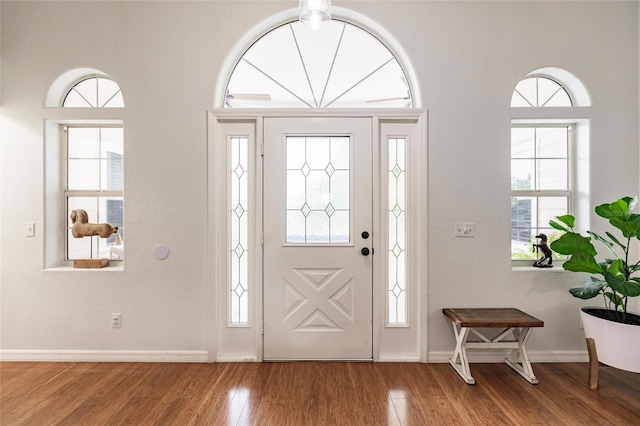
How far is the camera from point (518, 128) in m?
2.91

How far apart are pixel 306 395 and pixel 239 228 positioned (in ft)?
4.47

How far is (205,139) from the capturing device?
2709 millimetres

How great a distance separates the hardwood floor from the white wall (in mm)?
286

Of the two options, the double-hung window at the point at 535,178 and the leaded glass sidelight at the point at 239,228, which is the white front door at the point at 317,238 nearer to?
the leaded glass sidelight at the point at 239,228

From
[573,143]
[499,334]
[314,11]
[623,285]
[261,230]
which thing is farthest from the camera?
[573,143]

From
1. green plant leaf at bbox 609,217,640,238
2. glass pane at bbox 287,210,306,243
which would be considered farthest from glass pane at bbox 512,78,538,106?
glass pane at bbox 287,210,306,243

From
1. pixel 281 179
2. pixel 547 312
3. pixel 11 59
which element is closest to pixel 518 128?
pixel 547 312

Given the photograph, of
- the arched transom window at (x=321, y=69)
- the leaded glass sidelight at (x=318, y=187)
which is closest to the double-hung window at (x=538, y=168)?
the arched transom window at (x=321, y=69)

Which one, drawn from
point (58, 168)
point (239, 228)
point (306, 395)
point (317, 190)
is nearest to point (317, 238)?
point (317, 190)

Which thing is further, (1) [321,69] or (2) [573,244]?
(1) [321,69]

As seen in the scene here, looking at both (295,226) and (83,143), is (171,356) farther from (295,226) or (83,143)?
(83,143)

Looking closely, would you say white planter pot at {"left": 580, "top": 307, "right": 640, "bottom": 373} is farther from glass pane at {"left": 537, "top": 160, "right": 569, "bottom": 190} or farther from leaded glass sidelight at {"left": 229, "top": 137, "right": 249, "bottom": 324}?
leaded glass sidelight at {"left": 229, "top": 137, "right": 249, "bottom": 324}

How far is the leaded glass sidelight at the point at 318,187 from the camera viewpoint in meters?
2.76

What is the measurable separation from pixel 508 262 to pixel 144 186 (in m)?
3.04
